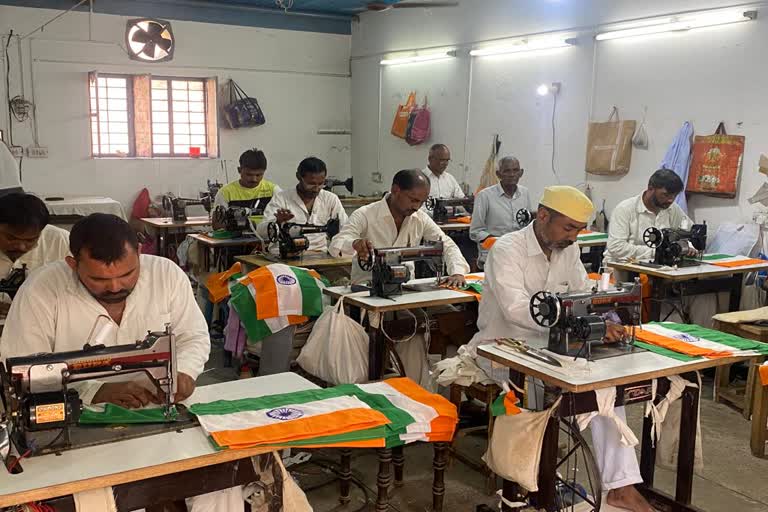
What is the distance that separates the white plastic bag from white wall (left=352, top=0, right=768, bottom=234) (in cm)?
376

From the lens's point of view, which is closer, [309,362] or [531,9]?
[309,362]

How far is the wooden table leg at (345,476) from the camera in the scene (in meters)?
3.09

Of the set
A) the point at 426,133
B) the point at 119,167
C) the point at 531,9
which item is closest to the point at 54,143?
the point at 119,167

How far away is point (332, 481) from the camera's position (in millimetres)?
3357

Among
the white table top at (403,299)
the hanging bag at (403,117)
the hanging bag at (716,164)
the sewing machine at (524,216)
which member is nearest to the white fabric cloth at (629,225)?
the hanging bag at (716,164)

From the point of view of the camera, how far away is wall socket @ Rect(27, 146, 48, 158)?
8492 millimetres

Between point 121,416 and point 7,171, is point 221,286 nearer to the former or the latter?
point 7,171

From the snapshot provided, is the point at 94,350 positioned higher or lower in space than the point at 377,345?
higher

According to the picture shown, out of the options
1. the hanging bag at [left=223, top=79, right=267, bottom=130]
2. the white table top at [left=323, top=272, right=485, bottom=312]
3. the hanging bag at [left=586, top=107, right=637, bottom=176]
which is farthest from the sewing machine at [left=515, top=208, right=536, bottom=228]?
the hanging bag at [left=223, top=79, right=267, bottom=130]

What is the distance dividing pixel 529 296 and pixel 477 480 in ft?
3.02

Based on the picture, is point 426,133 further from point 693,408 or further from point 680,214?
point 693,408

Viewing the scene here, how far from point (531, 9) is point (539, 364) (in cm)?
581

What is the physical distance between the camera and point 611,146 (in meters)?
6.84

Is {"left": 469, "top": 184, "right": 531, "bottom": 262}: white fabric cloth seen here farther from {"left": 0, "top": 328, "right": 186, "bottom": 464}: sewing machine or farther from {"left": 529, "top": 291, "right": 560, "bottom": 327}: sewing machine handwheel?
{"left": 0, "top": 328, "right": 186, "bottom": 464}: sewing machine
